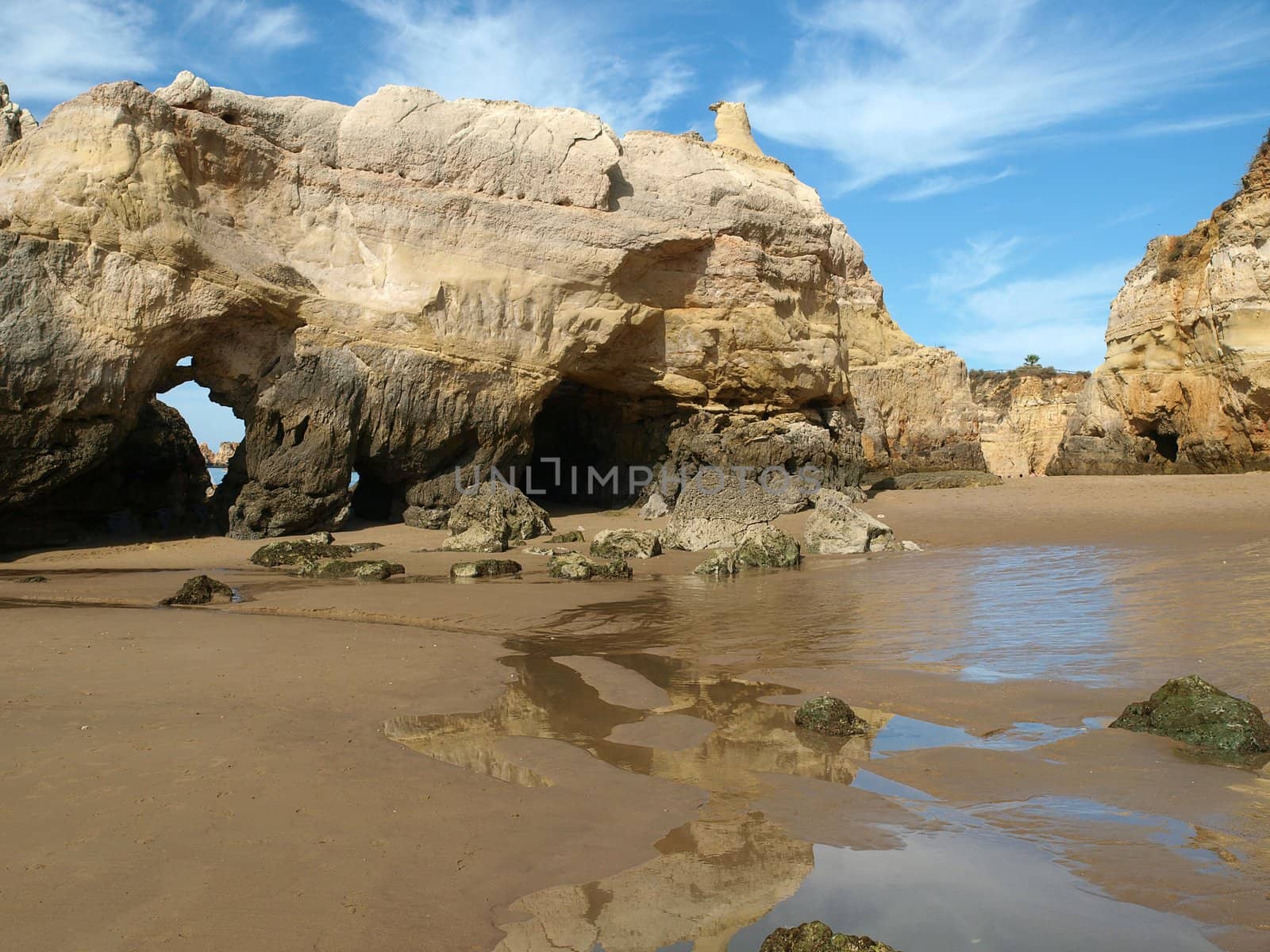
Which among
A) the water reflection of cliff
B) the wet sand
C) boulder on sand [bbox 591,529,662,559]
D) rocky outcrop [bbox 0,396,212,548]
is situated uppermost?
rocky outcrop [bbox 0,396,212,548]

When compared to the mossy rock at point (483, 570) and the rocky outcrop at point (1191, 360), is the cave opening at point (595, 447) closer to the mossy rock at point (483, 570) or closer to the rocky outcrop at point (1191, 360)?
the mossy rock at point (483, 570)

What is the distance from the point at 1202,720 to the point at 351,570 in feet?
27.4

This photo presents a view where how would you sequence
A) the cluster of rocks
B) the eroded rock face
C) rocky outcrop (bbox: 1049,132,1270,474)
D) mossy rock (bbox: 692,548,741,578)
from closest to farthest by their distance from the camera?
the cluster of rocks < mossy rock (bbox: 692,548,741,578) < the eroded rock face < rocky outcrop (bbox: 1049,132,1270,474)

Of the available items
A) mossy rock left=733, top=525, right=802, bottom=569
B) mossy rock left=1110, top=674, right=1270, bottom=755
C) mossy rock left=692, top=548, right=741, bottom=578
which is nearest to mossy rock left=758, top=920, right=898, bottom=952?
mossy rock left=1110, top=674, right=1270, bottom=755

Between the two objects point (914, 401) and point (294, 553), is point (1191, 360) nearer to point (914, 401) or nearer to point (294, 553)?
point (914, 401)

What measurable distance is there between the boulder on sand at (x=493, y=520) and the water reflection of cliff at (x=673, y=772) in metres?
6.28

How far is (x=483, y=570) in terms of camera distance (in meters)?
10.1

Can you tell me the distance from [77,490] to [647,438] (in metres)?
9.04

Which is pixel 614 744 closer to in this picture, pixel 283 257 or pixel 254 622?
pixel 254 622

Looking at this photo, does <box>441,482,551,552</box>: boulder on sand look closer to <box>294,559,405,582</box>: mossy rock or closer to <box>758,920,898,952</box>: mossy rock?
<box>294,559,405,582</box>: mossy rock

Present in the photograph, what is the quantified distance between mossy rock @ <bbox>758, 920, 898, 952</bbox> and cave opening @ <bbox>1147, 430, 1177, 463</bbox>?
2359cm

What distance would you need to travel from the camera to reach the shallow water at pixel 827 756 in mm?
2484

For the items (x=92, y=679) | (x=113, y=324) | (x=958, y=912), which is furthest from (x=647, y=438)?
(x=958, y=912)

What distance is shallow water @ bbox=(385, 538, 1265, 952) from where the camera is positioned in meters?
2.48
